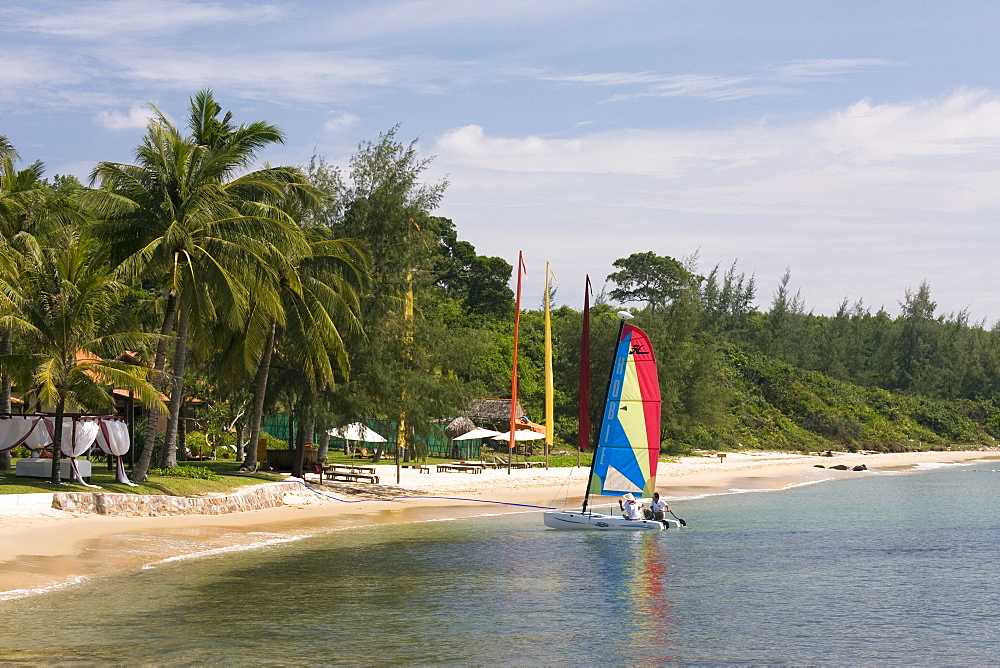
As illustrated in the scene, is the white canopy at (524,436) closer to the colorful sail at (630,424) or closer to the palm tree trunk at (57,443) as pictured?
the colorful sail at (630,424)

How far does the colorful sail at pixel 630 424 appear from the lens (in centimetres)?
2973

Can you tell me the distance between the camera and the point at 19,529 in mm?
22750

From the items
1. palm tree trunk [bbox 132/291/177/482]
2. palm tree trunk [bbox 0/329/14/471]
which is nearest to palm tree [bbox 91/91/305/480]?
palm tree trunk [bbox 132/291/177/482]

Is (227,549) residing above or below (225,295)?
below

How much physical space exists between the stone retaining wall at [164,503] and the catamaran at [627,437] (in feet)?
31.0

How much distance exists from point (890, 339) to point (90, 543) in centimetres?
11587

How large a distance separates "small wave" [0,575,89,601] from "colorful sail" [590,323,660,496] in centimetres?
1617

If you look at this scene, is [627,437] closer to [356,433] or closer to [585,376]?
[585,376]

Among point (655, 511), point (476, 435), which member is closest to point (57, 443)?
point (655, 511)

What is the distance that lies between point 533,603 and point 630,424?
36.9 ft

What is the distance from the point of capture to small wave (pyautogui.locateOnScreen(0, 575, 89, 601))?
17.4 meters

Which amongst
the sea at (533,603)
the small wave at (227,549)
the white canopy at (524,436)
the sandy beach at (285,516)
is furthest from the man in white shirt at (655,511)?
the white canopy at (524,436)

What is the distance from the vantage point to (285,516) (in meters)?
31.0

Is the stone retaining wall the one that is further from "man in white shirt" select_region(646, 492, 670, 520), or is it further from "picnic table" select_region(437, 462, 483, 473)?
"picnic table" select_region(437, 462, 483, 473)
